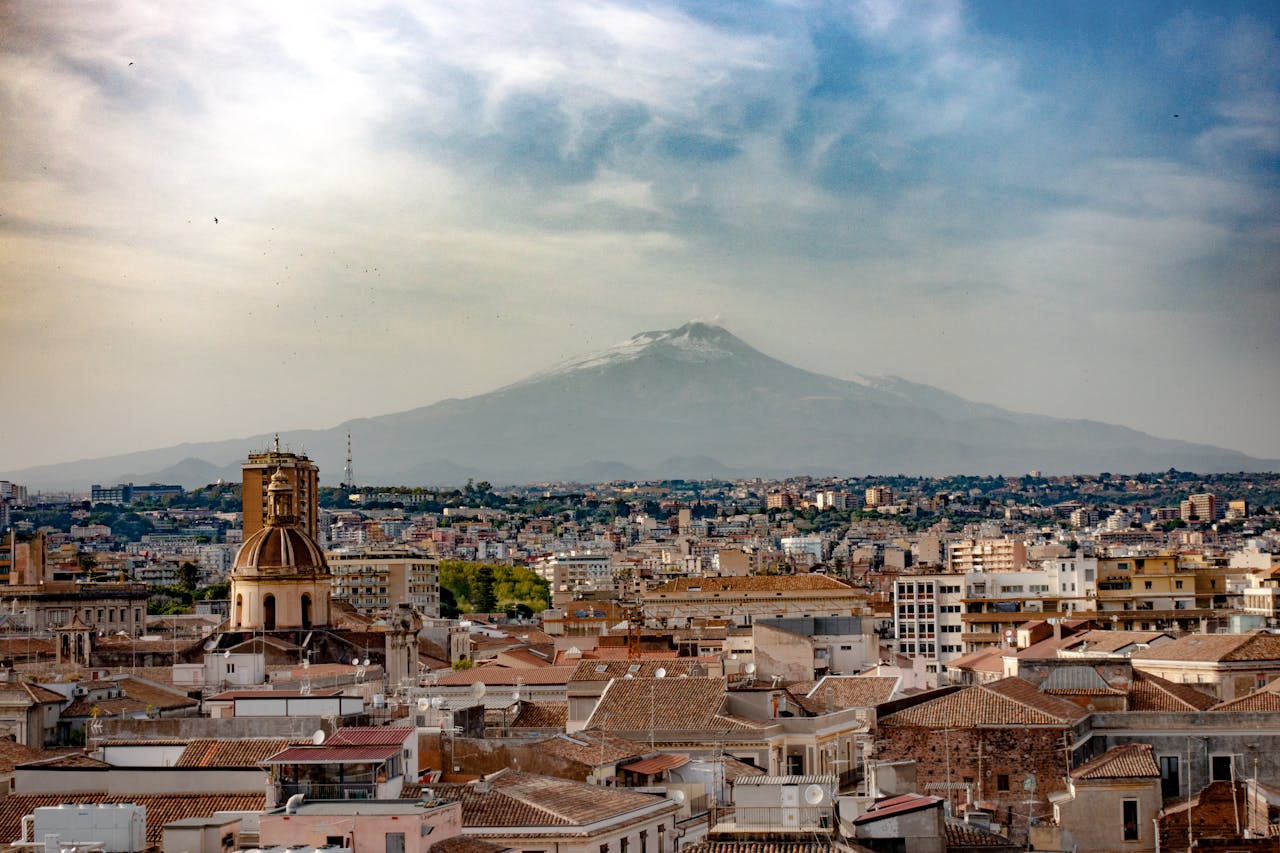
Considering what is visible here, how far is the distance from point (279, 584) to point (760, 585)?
1097 inches

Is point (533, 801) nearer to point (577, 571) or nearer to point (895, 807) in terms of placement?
point (895, 807)

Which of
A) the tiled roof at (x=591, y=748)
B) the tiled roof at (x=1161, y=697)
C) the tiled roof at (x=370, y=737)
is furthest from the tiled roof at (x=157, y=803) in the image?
the tiled roof at (x=1161, y=697)

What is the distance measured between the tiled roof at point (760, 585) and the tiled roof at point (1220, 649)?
54827 millimetres

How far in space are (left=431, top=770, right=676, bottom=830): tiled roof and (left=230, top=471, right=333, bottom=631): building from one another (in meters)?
46.5

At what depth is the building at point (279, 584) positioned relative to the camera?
6950 cm

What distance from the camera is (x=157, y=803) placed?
20.9m

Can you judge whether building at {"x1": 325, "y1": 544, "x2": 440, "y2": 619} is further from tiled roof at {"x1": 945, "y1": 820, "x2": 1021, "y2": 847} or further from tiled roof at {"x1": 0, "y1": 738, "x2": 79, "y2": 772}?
tiled roof at {"x1": 945, "y1": 820, "x2": 1021, "y2": 847}

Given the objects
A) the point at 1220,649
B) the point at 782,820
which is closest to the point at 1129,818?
the point at 782,820

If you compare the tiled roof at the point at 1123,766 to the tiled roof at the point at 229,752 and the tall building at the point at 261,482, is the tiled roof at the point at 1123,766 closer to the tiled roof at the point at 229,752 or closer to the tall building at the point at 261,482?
the tiled roof at the point at 229,752

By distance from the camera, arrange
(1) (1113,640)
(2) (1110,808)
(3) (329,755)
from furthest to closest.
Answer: (1) (1113,640) → (2) (1110,808) → (3) (329,755)

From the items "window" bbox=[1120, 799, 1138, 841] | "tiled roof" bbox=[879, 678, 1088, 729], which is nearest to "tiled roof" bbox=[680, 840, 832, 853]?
"window" bbox=[1120, 799, 1138, 841]

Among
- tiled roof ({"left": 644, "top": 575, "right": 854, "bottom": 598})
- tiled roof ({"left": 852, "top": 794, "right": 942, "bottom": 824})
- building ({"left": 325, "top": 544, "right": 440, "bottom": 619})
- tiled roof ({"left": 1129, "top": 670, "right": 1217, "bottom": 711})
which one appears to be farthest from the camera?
building ({"left": 325, "top": 544, "right": 440, "bottom": 619})

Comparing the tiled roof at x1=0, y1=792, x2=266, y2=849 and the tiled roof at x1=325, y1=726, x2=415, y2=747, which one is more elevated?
the tiled roof at x1=325, y1=726, x2=415, y2=747

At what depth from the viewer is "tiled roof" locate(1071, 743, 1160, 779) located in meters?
22.6
